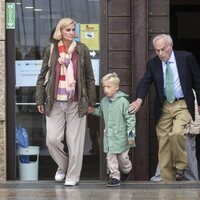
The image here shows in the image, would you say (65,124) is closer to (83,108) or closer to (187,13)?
(83,108)

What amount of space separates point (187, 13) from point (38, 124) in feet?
17.0

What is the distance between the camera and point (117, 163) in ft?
24.4

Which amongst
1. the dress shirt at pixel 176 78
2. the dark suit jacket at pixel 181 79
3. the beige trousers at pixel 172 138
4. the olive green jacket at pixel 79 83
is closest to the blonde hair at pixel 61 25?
the olive green jacket at pixel 79 83

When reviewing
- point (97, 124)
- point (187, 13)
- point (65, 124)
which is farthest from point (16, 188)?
point (187, 13)

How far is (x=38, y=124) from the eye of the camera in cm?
837

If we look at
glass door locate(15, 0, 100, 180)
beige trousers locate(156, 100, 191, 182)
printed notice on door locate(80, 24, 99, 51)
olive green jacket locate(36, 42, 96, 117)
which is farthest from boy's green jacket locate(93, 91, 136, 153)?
printed notice on door locate(80, 24, 99, 51)

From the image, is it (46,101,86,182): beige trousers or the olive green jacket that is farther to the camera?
(46,101,86,182): beige trousers

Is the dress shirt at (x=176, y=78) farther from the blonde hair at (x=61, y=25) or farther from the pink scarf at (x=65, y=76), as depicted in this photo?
the blonde hair at (x=61, y=25)

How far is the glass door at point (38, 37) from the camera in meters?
8.23

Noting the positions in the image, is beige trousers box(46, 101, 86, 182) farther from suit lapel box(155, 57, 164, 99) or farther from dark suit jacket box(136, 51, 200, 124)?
suit lapel box(155, 57, 164, 99)

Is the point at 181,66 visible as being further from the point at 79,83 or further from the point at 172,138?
the point at 79,83

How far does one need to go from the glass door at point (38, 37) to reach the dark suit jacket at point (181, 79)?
2.95 feet

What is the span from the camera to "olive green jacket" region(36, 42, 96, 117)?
7223 mm

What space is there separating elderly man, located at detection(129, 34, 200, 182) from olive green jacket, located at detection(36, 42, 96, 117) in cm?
55
